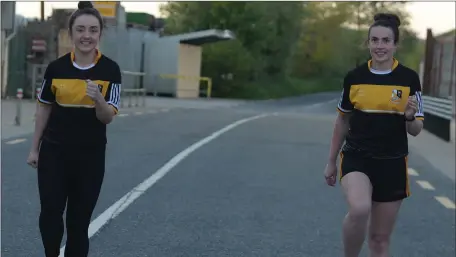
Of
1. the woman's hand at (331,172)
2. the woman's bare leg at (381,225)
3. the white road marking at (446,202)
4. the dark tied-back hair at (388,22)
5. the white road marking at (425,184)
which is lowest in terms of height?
the white road marking at (425,184)

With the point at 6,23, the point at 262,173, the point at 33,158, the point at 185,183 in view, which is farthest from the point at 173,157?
the point at 6,23

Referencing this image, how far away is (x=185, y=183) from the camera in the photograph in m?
9.25

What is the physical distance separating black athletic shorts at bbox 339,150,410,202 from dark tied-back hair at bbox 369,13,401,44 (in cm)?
72

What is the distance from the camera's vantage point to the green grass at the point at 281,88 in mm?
54344

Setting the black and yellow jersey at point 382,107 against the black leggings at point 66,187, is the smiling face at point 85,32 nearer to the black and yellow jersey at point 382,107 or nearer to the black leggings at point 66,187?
the black leggings at point 66,187

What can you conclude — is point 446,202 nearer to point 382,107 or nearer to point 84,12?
point 382,107

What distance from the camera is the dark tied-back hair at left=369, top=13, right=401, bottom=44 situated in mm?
4215

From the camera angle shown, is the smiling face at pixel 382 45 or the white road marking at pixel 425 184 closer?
the smiling face at pixel 382 45

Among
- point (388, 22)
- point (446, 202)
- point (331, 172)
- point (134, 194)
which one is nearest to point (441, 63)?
point (446, 202)

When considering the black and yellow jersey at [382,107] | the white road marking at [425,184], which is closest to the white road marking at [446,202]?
the white road marking at [425,184]

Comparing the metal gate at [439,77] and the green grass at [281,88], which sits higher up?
the metal gate at [439,77]

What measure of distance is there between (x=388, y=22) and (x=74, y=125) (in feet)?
6.42

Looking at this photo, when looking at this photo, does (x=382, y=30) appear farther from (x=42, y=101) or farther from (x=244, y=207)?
(x=244, y=207)

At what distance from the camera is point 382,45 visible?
416 cm
